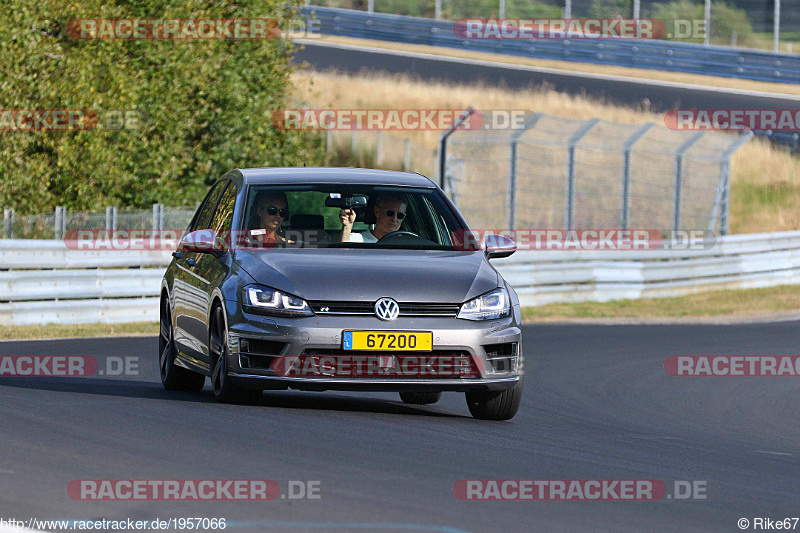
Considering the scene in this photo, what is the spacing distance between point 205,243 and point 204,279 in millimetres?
325

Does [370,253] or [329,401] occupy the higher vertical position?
[370,253]

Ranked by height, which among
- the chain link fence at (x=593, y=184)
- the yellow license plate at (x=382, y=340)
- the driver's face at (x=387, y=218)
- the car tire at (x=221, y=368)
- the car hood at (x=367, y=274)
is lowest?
the chain link fence at (x=593, y=184)

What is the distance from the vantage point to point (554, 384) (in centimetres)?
1334

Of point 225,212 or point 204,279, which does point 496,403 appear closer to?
point 204,279

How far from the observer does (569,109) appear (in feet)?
131

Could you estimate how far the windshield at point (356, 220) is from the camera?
1012 centimetres

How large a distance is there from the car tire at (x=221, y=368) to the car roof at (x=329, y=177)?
1143 millimetres

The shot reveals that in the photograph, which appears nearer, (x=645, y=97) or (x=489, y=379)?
(x=489, y=379)

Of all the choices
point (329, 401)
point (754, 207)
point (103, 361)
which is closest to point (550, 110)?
point (754, 207)

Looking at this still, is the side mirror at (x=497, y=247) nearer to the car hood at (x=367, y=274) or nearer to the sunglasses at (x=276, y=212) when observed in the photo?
the car hood at (x=367, y=274)

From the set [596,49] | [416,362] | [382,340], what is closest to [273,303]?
[382,340]

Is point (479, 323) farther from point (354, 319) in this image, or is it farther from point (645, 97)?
point (645, 97)

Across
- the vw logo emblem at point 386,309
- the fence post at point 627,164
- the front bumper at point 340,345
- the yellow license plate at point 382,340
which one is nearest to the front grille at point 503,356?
the front bumper at point 340,345

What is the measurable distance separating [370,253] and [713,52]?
3362cm
